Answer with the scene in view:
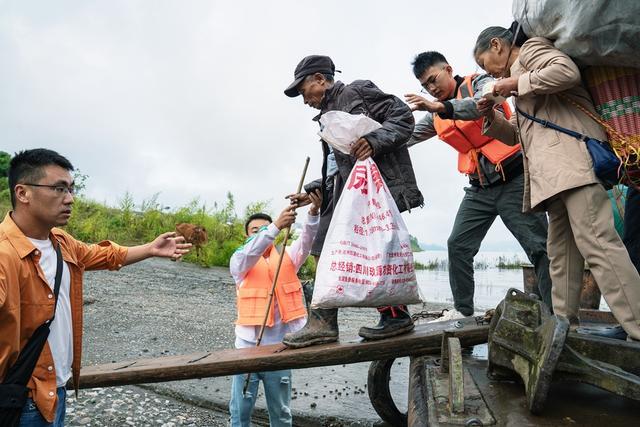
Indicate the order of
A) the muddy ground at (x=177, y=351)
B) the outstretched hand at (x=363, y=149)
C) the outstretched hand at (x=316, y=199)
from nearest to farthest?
the outstretched hand at (x=363, y=149) → the outstretched hand at (x=316, y=199) → the muddy ground at (x=177, y=351)

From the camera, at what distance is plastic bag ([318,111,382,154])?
3.35 meters

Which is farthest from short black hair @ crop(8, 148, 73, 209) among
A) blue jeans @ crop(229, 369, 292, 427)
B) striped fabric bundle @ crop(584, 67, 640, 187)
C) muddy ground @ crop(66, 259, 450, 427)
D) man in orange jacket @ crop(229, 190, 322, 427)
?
striped fabric bundle @ crop(584, 67, 640, 187)

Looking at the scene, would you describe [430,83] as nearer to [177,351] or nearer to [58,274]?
[58,274]

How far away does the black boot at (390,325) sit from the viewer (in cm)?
351

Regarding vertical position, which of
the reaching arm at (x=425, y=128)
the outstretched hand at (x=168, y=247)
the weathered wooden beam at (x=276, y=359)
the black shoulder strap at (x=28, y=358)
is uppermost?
the reaching arm at (x=425, y=128)

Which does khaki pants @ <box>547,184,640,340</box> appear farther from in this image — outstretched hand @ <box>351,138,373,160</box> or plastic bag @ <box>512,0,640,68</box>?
outstretched hand @ <box>351,138,373,160</box>

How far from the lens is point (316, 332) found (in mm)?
3520

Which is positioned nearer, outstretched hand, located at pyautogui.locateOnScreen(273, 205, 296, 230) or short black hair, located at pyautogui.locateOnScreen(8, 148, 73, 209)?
short black hair, located at pyautogui.locateOnScreen(8, 148, 73, 209)

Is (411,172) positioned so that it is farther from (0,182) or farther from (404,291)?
(0,182)

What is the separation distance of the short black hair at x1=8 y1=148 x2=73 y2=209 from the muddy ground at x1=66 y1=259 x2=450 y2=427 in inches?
88.2

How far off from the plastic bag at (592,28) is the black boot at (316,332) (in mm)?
2104

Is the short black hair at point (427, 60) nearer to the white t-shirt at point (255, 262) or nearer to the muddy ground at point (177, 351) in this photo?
the white t-shirt at point (255, 262)

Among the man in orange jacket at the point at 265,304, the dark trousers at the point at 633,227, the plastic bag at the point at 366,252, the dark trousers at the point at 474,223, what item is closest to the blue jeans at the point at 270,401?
the man in orange jacket at the point at 265,304

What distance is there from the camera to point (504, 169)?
410 centimetres
